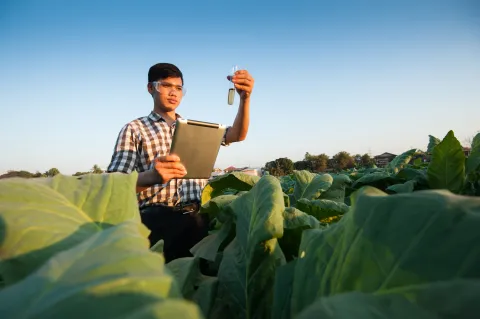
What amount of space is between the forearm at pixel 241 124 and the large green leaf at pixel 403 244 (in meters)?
3.18

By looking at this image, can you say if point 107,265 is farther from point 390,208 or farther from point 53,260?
point 390,208

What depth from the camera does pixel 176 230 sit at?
2.04 meters

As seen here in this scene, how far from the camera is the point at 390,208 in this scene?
1.24 ft

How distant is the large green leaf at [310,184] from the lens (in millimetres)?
1599

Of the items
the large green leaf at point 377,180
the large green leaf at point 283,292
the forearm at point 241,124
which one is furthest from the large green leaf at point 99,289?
the forearm at point 241,124

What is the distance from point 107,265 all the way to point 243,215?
457 millimetres

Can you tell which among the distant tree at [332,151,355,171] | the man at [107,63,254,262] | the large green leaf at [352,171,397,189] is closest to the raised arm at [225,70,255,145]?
the man at [107,63,254,262]

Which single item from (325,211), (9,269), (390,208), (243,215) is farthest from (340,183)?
(9,269)

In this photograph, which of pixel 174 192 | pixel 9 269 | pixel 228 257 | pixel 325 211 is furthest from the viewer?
pixel 174 192

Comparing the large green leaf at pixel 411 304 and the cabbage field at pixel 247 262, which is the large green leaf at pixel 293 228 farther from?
the large green leaf at pixel 411 304

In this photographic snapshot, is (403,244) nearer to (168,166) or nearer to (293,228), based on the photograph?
(293,228)

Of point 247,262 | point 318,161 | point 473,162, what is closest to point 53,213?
point 247,262

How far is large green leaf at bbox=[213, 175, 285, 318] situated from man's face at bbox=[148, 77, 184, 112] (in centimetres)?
307

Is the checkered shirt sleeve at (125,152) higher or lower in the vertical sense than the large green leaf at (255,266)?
lower
